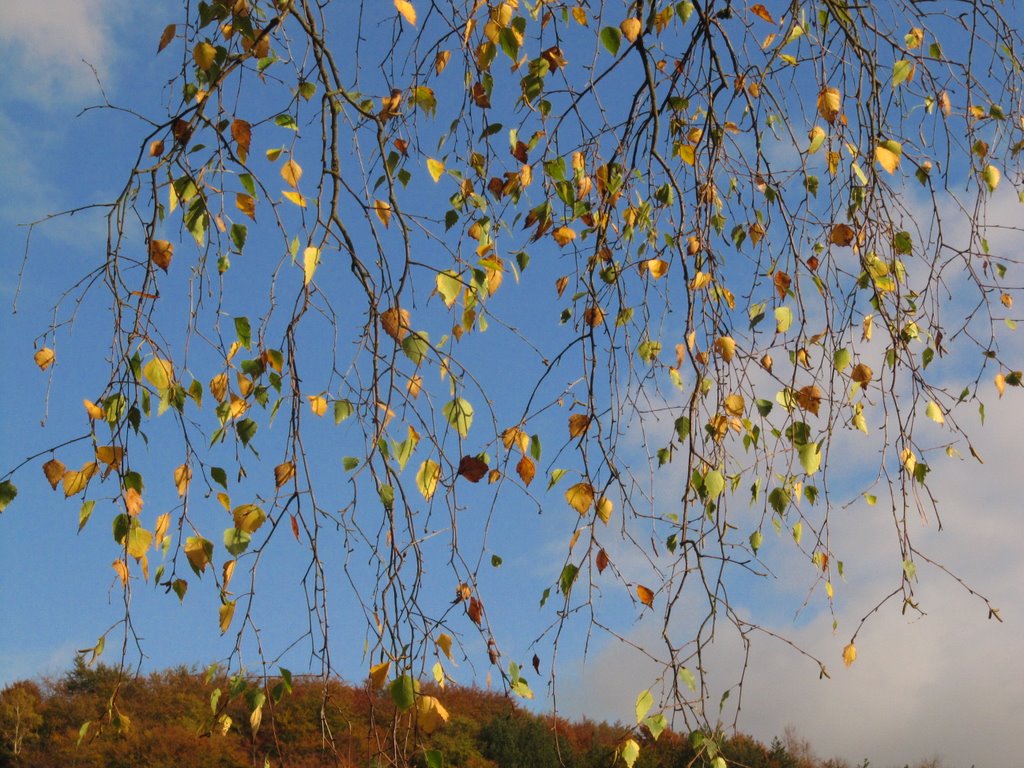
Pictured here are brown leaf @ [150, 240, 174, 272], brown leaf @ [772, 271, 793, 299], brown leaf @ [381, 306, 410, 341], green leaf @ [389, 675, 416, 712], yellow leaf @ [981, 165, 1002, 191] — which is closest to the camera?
green leaf @ [389, 675, 416, 712]

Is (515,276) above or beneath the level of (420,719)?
above

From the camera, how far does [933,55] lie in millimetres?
2982

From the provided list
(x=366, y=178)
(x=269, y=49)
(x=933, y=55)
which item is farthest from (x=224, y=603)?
(x=933, y=55)

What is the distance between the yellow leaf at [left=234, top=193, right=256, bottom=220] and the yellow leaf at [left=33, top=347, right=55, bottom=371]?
0.55m

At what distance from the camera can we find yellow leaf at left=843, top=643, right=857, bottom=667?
2.48 m

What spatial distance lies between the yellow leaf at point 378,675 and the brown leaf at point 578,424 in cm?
64

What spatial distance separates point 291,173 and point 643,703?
1331mm

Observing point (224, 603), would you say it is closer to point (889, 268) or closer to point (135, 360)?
point (135, 360)

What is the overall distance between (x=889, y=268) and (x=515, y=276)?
101 centimetres

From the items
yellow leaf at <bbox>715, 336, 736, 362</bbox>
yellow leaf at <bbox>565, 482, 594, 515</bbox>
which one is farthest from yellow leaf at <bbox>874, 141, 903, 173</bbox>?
yellow leaf at <bbox>565, 482, 594, 515</bbox>

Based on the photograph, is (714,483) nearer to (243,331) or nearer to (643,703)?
(643,703)

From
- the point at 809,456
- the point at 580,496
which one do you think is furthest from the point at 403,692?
the point at 809,456

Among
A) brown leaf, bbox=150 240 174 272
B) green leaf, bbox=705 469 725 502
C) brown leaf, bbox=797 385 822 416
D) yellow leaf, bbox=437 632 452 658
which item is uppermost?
brown leaf, bbox=150 240 174 272

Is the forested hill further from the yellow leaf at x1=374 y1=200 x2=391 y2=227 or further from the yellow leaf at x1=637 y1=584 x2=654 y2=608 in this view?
the yellow leaf at x1=374 y1=200 x2=391 y2=227
